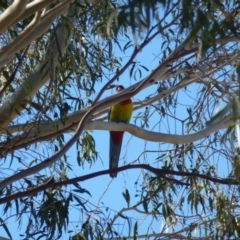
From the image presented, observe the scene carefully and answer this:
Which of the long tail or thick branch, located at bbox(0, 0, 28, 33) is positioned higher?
the long tail

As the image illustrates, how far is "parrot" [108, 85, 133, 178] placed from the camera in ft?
17.9

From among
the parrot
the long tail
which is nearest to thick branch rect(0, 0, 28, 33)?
the parrot

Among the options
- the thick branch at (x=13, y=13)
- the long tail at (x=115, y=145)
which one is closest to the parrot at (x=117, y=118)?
the long tail at (x=115, y=145)

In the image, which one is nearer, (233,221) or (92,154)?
(233,221)

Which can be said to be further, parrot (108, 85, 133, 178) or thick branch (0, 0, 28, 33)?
parrot (108, 85, 133, 178)

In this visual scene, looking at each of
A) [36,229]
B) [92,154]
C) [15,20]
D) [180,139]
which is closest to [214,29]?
[15,20]

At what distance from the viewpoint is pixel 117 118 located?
18.0ft

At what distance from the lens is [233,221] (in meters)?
4.25

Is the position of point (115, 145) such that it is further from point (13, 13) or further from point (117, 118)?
point (13, 13)

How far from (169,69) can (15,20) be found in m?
1.46

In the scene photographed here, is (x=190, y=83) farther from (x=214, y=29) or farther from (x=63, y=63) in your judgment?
(x=214, y=29)

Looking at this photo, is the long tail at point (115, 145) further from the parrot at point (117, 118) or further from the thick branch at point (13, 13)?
the thick branch at point (13, 13)

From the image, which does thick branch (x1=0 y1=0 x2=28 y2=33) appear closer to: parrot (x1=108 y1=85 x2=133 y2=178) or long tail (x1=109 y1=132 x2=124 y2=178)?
parrot (x1=108 y1=85 x2=133 y2=178)

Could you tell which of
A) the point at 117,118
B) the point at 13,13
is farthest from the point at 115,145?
the point at 13,13
